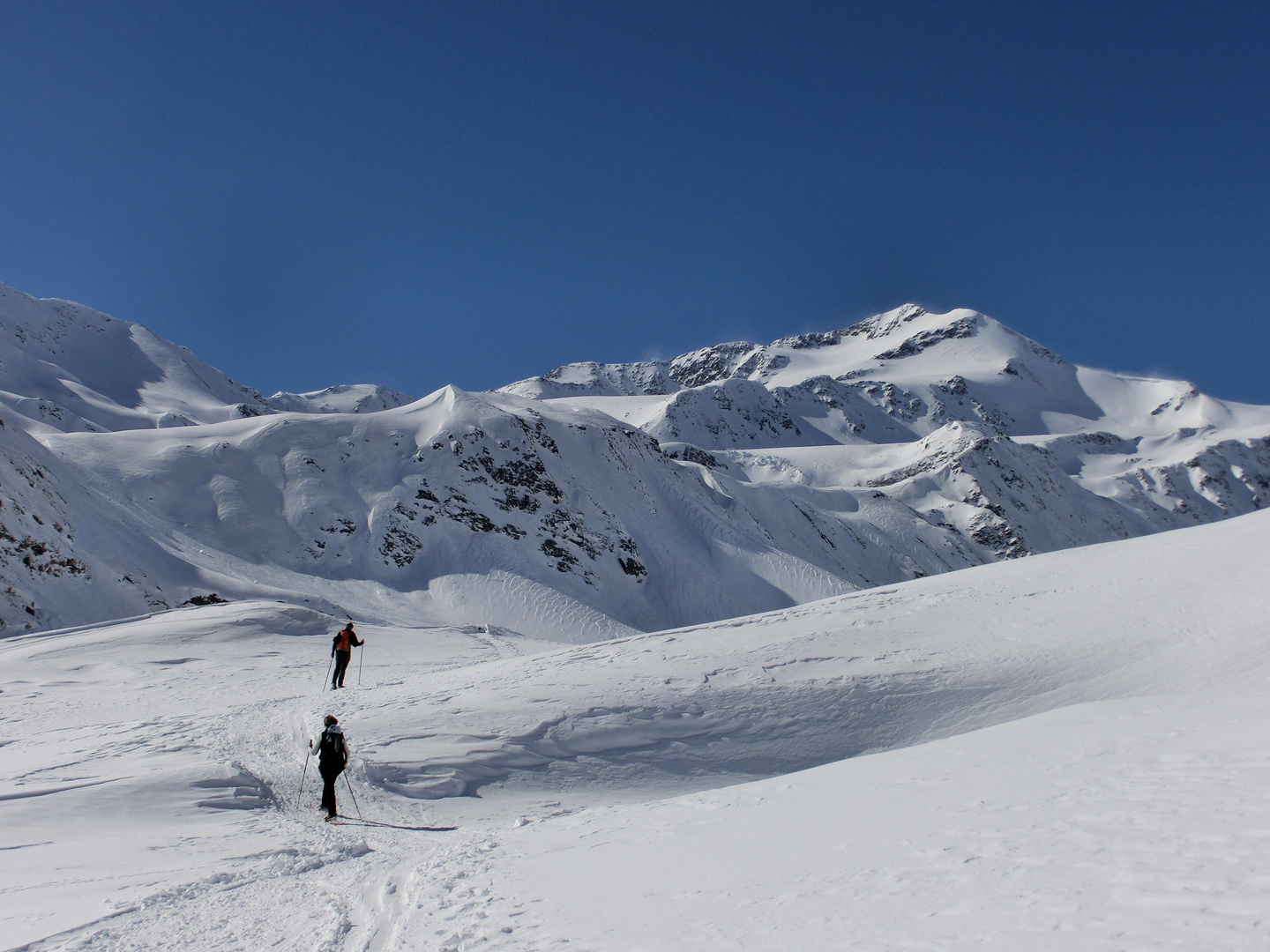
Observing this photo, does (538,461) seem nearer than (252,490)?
No

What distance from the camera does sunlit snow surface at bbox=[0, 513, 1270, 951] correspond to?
509 centimetres

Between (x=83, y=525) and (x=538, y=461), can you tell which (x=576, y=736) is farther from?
(x=538, y=461)

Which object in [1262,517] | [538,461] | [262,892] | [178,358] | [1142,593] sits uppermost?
[178,358]

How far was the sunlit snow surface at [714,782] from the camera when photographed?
16.7ft

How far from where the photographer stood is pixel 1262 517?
836 inches

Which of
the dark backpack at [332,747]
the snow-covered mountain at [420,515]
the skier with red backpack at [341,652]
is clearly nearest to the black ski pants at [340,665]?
the skier with red backpack at [341,652]

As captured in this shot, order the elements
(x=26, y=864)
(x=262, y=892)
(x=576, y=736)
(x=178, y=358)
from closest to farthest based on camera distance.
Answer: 1. (x=262, y=892)
2. (x=26, y=864)
3. (x=576, y=736)
4. (x=178, y=358)

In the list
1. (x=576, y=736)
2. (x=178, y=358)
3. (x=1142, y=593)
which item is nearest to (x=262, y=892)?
(x=576, y=736)

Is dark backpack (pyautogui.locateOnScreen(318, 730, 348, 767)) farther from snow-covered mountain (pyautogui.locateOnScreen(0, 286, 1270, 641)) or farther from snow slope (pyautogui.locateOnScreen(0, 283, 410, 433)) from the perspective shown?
snow slope (pyautogui.locateOnScreen(0, 283, 410, 433))

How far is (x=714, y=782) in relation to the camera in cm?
1227

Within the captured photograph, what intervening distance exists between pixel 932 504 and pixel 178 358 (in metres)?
112

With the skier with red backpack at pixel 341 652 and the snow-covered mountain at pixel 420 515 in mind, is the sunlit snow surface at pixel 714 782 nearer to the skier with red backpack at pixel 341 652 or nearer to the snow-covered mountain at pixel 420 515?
the skier with red backpack at pixel 341 652

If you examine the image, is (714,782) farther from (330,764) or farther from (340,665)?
(340,665)

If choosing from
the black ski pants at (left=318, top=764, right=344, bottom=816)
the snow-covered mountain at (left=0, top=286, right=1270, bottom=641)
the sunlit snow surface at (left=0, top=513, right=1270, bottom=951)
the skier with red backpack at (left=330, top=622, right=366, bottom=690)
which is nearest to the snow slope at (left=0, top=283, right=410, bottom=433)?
the snow-covered mountain at (left=0, top=286, right=1270, bottom=641)
